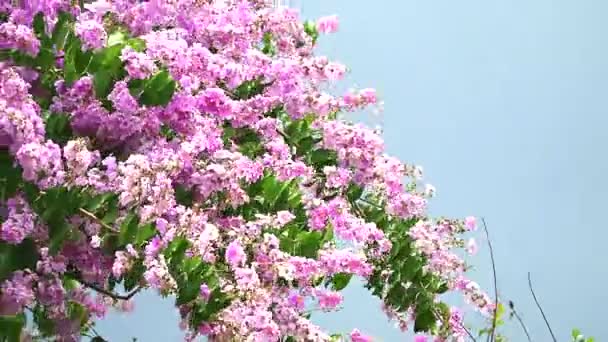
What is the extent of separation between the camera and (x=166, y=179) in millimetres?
1671

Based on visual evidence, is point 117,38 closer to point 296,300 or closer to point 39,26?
point 39,26

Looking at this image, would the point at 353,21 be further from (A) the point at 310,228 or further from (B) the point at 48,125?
(B) the point at 48,125

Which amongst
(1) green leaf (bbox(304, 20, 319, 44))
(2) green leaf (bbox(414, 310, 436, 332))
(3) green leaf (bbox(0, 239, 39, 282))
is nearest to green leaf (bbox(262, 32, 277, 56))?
(1) green leaf (bbox(304, 20, 319, 44))

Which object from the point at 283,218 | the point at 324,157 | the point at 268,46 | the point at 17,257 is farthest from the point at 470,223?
the point at 17,257

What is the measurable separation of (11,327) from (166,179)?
0.38m

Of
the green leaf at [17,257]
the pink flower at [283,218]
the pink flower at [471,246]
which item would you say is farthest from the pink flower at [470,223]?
the green leaf at [17,257]

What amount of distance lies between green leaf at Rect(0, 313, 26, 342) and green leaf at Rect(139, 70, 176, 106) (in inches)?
19.1

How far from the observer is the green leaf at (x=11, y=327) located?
5.32ft

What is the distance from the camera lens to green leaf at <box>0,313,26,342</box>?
5.32 feet

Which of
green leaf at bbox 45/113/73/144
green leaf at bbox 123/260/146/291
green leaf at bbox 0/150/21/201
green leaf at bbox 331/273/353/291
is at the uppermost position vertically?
green leaf at bbox 331/273/353/291

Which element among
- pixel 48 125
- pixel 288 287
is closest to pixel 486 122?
pixel 288 287

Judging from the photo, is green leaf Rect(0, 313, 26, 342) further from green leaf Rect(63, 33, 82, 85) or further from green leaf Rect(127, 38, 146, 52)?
green leaf Rect(127, 38, 146, 52)

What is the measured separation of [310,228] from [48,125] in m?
0.74

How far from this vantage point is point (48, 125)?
1796 millimetres
